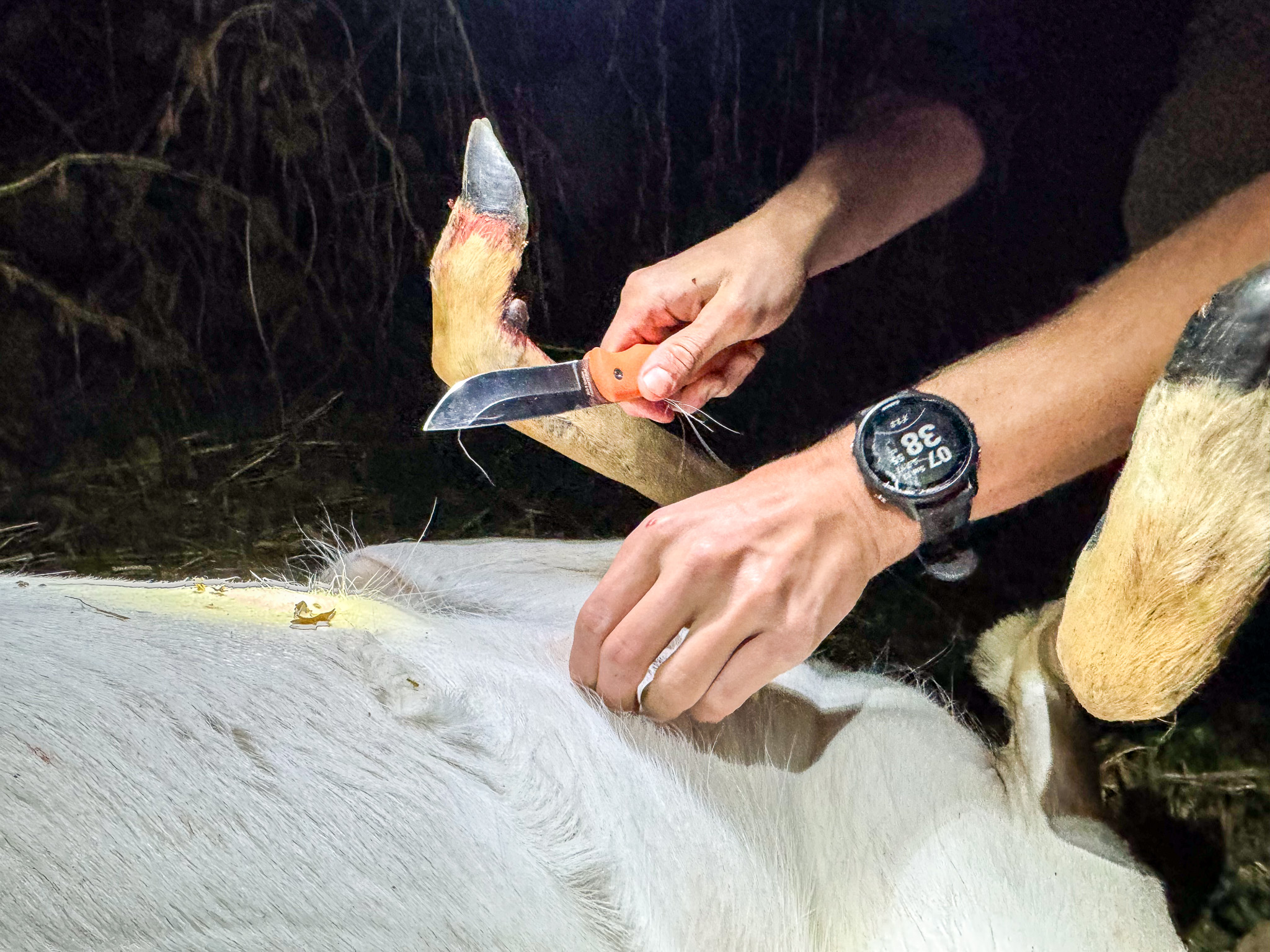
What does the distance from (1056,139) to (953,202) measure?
0.06 meters

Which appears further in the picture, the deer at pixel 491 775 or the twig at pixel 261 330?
the twig at pixel 261 330

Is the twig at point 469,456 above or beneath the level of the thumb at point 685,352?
beneath

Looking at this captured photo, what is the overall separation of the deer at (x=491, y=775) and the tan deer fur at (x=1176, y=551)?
13mm

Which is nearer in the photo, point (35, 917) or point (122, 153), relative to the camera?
point (35, 917)

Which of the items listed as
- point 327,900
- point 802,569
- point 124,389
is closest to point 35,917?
point 327,900

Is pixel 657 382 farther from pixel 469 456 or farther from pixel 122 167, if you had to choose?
pixel 122 167

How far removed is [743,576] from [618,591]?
3.0 inches

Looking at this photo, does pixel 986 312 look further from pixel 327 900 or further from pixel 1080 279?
pixel 327 900

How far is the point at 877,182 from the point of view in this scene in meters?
0.55

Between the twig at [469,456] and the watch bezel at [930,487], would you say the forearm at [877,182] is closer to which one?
the watch bezel at [930,487]

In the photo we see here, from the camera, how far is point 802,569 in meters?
0.56

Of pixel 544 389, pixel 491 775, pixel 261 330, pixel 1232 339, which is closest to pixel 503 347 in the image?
pixel 544 389

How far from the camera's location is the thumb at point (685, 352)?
1.86 feet

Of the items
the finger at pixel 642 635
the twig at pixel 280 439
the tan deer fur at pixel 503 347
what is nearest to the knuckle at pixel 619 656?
the finger at pixel 642 635
